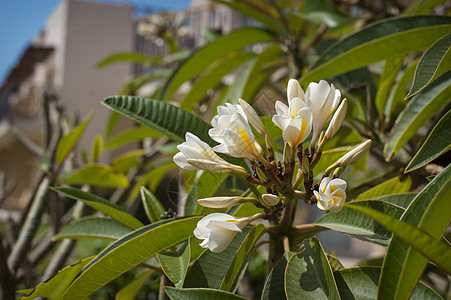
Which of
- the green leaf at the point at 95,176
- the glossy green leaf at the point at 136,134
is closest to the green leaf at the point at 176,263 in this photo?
the glossy green leaf at the point at 136,134

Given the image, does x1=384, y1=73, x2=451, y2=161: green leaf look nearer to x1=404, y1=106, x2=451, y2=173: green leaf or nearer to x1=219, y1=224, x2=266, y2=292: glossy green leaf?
x1=404, y1=106, x2=451, y2=173: green leaf

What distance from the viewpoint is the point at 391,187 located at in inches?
26.5

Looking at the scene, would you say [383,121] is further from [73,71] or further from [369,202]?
[73,71]

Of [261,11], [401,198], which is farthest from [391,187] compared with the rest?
[261,11]

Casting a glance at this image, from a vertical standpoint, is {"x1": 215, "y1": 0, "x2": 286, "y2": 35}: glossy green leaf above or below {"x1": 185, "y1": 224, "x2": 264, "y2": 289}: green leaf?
above

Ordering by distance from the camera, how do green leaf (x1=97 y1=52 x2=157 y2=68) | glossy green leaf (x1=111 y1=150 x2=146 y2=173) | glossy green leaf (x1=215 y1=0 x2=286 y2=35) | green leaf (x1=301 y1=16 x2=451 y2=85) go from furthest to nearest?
green leaf (x1=97 y1=52 x2=157 y2=68) < glossy green leaf (x1=111 y1=150 x2=146 y2=173) < glossy green leaf (x1=215 y1=0 x2=286 y2=35) < green leaf (x1=301 y1=16 x2=451 y2=85)

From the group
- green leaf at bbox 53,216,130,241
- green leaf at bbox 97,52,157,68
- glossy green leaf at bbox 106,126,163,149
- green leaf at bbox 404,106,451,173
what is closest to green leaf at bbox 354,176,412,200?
green leaf at bbox 404,106,451,173

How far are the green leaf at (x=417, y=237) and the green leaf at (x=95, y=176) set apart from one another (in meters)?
0.83

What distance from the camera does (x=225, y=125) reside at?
452 mm

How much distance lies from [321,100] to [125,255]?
270mm

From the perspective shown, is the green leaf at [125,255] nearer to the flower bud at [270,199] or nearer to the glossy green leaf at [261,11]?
the flower bud at [270,199]

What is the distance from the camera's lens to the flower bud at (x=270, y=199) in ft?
1.43

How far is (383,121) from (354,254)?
458 cm

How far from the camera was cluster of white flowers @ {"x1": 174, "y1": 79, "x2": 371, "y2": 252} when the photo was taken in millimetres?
426
